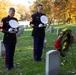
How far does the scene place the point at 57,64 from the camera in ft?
24.9

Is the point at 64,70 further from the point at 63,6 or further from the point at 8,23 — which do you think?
the point at 63,6

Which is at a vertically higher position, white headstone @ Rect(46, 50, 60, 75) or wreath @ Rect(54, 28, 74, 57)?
wreath @ Rect(54, 28, 74, 57)

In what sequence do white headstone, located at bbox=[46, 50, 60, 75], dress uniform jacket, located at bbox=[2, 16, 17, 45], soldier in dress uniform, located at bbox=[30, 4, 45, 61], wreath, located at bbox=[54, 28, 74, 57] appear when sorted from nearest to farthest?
1. white headstone, located at bbox=[46, 50, 60, 75]
2. wreath, located at bbox=[54, 28, 74, 57]
3. dress uniform jacket, located at bbox=[2, 16, 17, 45]
4. soldier in dress uniform, located at bbox=[30, 4, 45, 61]

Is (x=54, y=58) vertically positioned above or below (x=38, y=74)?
above

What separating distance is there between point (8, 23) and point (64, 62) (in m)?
2.91

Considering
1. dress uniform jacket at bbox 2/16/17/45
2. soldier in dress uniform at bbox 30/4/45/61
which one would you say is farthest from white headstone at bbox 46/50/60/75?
soldier in dress uniform at bbox 30/4/45/61

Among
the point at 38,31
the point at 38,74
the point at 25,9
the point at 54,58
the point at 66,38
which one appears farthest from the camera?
the point at 25,9

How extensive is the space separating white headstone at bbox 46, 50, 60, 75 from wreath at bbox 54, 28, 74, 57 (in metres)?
0.81

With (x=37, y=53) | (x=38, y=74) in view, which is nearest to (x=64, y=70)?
(x=38, y=74)

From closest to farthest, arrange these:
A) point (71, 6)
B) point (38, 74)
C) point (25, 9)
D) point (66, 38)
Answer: point (38, 74)
point (66, 38)
point (71, 6)
point (25, 9)

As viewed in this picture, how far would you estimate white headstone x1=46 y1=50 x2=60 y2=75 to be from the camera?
23.6 ft

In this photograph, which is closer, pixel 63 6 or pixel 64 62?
pixel 64 62

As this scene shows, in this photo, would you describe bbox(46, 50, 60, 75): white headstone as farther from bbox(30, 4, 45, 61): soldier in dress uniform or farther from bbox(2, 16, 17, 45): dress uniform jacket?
bbox(30, 4, 45, 61): soldier in dress uniform

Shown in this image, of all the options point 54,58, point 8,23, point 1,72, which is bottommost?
point 1,72
